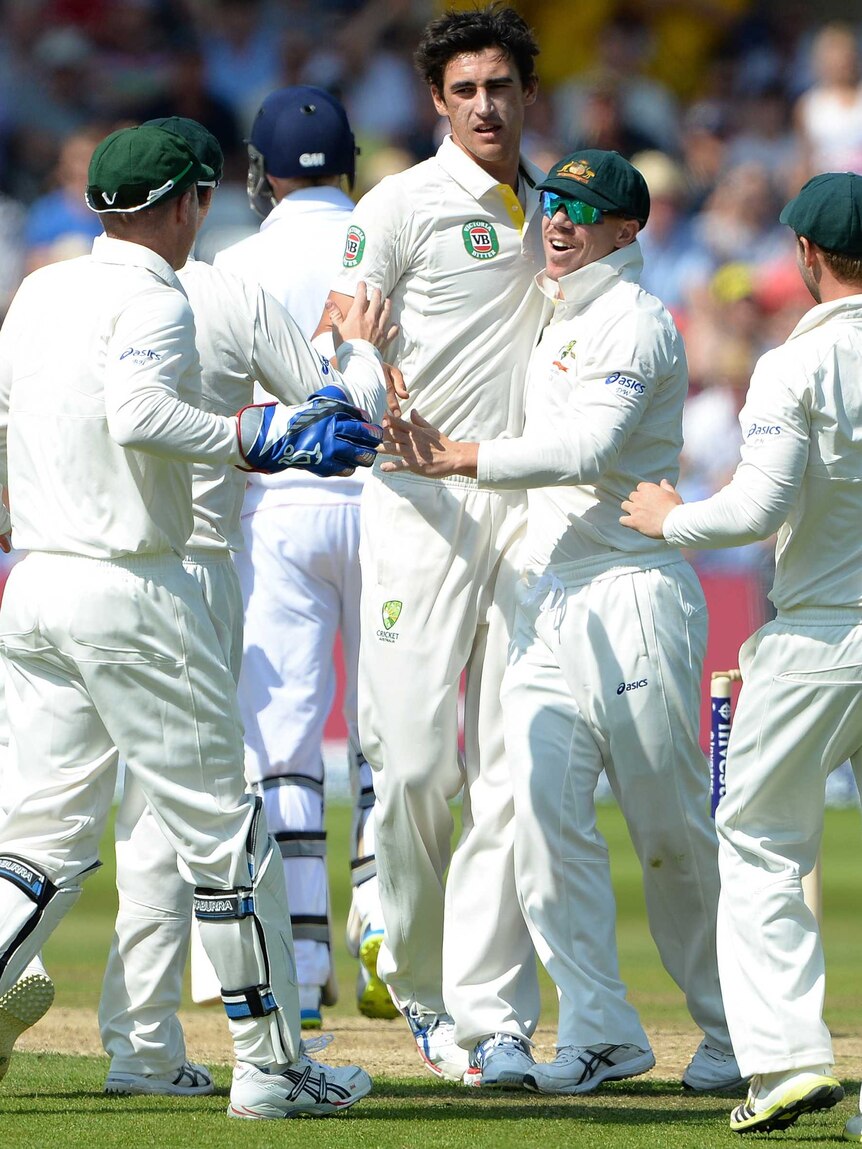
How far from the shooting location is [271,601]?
6.39m

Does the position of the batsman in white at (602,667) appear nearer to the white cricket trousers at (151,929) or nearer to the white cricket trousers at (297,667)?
the white cricket trousers at (151,929)

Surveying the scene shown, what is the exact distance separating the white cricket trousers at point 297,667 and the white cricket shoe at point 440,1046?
33.1 inches

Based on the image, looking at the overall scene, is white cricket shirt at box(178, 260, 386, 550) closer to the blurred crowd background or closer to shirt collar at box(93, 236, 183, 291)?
shirt collar at box(93, 236, 183, 291)

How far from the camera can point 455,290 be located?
17.7ft

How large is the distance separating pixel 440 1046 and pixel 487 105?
2704 millimetres

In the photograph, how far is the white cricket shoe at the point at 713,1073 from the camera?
5.07 m

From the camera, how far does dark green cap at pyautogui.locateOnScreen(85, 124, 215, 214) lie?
14.3ft

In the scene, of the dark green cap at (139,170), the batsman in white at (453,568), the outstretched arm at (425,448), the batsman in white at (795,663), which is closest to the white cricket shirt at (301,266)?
the batsman in white at (453,568)

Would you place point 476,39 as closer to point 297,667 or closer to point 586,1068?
point 297,667

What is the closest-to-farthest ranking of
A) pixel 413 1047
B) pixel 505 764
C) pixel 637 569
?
pixel 637 569, pixel 505 764, pixel 413 1047

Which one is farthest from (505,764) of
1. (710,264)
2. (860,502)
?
(710,264)

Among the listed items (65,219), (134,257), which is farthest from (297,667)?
(65,219)

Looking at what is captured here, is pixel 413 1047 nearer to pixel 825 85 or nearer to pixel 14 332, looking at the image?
pixel 14 332

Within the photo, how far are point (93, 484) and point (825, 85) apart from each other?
12.2 meters
